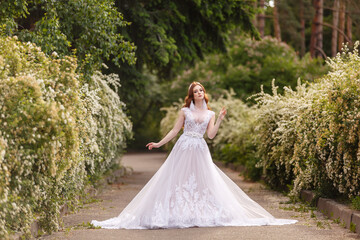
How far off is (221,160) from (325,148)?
44.9ft

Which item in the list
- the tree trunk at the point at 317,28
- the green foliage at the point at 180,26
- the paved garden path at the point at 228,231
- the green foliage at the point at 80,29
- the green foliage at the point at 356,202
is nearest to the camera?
the paved garden path at the point at 228,231

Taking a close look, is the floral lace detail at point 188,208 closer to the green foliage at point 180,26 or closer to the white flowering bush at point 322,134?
the white flowering bush at point 322,134

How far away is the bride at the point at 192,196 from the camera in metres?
7.94

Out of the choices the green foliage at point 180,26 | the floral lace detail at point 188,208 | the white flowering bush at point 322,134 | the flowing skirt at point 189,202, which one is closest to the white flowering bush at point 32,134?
the flowing skirt at point 189,202

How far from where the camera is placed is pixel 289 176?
40.8ft

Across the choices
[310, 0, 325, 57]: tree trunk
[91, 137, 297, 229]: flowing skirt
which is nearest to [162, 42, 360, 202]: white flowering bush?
[91, 137, 297, 229]: flowing skirt

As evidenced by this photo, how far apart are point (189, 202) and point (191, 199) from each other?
0.20 feet

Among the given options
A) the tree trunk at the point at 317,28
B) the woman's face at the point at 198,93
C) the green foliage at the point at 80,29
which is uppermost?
the tree trunk at the point at 317,28

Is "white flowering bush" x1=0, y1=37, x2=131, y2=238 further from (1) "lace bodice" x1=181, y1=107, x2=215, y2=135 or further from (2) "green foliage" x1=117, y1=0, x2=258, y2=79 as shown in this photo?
(2) "green foliage" x1=117, y1=0, x2=258, y2=79

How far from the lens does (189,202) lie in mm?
8148

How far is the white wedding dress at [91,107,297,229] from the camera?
Answer: 26.0 ft

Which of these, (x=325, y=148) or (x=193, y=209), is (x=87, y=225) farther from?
(x=325, y=148)

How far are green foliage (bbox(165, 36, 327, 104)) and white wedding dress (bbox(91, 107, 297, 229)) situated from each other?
64.0 feet

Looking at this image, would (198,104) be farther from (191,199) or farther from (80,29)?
(80,29)
